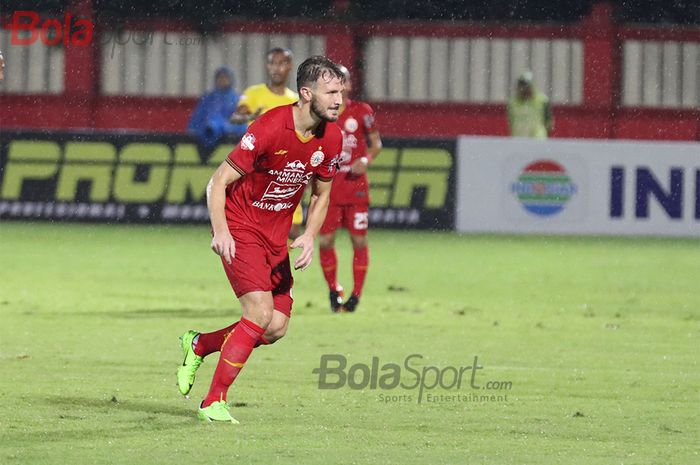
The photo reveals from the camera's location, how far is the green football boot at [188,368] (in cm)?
866

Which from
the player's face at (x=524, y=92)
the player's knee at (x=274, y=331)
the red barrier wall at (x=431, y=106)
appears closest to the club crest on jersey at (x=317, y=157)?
the player's knee at (x=274, y=331)

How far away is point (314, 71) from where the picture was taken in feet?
26.9

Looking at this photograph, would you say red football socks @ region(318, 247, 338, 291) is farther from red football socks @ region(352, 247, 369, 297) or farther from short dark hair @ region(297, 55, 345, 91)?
short dark hair @ region(297, 55, 345, 91)

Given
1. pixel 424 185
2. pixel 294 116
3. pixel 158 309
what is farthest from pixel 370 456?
pixel 424 185

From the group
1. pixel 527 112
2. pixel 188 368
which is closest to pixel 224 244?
pixel 188 368

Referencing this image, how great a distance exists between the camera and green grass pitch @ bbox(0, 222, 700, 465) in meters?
7.61

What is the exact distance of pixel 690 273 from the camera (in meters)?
18.1

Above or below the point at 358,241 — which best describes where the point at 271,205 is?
above

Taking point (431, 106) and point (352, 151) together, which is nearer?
point (352, 151)

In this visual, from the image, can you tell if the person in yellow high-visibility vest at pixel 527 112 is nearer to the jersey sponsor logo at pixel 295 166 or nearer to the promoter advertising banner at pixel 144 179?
the promoter advertising banner at pixel 144 179

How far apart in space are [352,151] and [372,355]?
12.5ft

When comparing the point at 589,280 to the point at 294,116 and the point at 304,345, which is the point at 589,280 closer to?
the point at 304,345

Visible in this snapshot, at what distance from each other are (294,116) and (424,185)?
1435cm

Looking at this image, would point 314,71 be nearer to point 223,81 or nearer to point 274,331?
point 274,331
